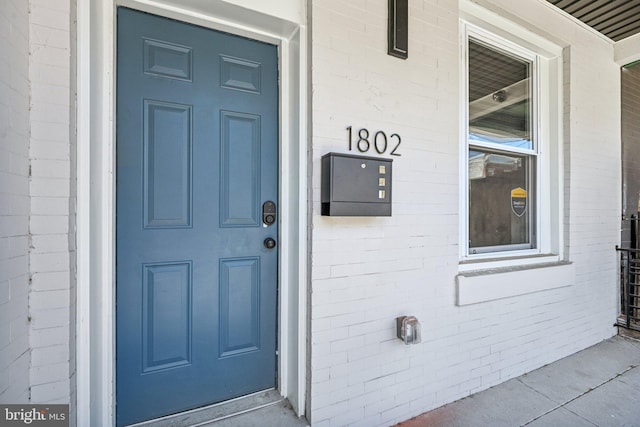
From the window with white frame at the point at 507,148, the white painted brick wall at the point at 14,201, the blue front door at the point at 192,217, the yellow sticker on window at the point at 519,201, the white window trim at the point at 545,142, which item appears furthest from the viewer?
the yellow sticker on window at the point at 519,201

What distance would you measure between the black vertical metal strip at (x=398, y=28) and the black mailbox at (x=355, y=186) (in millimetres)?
675

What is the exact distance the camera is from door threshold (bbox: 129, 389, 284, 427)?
1559 mm

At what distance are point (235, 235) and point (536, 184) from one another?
2.64m

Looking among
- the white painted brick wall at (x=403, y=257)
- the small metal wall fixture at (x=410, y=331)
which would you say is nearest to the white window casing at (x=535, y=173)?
the white painted brick wall at (x=403, y=257)

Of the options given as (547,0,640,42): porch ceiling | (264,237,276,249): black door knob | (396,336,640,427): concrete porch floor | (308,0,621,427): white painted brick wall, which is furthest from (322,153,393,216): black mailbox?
(547,0,640,42): porch ceiling

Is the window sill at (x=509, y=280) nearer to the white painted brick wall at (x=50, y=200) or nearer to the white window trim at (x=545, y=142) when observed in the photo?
the white window trim at (x=545, y=142)

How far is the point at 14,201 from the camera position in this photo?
1.10 m

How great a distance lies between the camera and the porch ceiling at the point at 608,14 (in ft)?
8.14

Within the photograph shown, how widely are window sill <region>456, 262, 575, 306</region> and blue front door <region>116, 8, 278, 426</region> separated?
1.29 meters

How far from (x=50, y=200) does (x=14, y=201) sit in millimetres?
113

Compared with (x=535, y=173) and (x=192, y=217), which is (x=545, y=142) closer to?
(x=535, y=173)

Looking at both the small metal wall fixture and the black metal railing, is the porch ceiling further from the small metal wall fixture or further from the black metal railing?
the small metal wall fixture

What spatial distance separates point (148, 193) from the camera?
60.9 inches

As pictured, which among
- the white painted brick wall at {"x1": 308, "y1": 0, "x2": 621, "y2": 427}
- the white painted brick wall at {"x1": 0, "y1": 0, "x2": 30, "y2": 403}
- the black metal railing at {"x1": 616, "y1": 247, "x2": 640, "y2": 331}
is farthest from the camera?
the black metal railing at {"x1": 616, "y1": 247, "x2": 640, "y2": 331}
